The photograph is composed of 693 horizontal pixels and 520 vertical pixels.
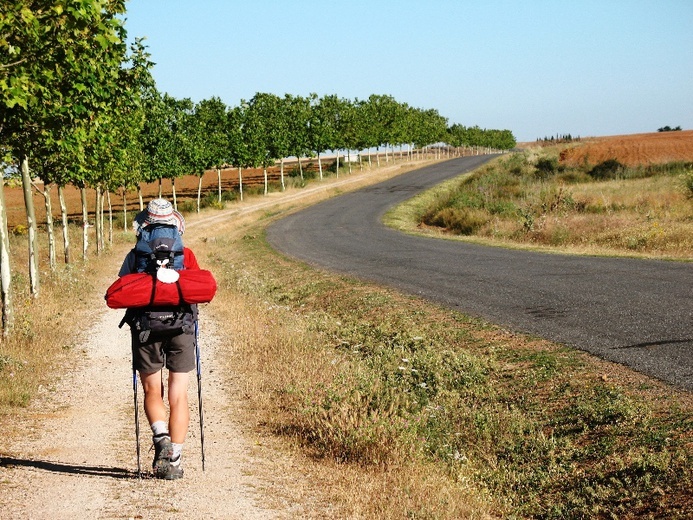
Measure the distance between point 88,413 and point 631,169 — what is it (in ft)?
161

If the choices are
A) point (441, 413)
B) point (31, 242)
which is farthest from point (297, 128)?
point (441, 413)

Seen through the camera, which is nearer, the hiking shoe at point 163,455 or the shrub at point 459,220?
the hiking shoe at point 163,455

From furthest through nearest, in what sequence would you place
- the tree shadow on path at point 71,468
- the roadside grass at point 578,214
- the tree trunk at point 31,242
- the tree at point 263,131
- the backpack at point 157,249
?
the tree at point 263,131, the roadside grass at point 578,214, the tree trunk at point 31,242, the tree shadow on path at point 71,468, the backpack at point 157,249

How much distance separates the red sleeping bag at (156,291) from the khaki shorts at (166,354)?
44 centimetres

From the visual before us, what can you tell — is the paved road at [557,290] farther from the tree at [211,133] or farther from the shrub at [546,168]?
the tree at [211,133]

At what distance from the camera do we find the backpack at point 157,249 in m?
5.97

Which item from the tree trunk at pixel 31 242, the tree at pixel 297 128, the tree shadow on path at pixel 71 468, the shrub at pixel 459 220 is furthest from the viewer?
the tree at pixel 297 128

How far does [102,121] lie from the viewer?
1228 centimetres

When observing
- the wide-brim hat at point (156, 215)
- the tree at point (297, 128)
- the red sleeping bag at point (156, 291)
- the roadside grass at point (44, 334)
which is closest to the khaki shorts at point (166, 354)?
the red sleeping bag at point (156, 291)

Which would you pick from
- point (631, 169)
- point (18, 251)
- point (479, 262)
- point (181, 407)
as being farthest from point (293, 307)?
point (631, 169)

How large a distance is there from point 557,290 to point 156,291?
38.1 ft

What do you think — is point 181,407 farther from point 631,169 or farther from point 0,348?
point 631,169

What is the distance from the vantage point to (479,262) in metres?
21.2

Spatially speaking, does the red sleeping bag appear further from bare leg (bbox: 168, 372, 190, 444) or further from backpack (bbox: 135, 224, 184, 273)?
bare leg (bbox: 168, 372, 190, 444)
